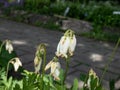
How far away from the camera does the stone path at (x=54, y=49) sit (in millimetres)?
4902

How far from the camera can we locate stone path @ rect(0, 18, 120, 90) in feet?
16.1

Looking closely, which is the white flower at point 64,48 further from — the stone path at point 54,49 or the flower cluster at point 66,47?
the stone path at point 54,49

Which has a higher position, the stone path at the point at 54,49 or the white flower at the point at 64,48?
the white flower at the point at 64,48

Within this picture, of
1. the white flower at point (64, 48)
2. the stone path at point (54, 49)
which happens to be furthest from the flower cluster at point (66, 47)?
the stone path at point (54, 49)

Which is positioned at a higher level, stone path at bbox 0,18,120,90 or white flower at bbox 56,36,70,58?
white flower at bbox 56,36,70,58

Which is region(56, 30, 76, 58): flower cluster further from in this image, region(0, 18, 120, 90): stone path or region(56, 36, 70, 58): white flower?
region(0, 18, 120, 90): stone path

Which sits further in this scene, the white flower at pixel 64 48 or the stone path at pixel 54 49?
the stone path at pixel 54 49

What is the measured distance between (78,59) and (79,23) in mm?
2515

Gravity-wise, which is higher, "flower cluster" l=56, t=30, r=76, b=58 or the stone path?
"flower cluster" l=56, t=30, r=76, b=58

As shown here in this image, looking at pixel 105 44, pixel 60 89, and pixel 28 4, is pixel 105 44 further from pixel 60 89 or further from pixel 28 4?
pixel 60 89

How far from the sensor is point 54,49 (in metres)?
5.96

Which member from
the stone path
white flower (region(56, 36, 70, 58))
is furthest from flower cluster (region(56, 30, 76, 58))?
the stone path

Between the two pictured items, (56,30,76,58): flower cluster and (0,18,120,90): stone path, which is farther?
(0,18,120,90): stone path

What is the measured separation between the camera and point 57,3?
29.9ft
